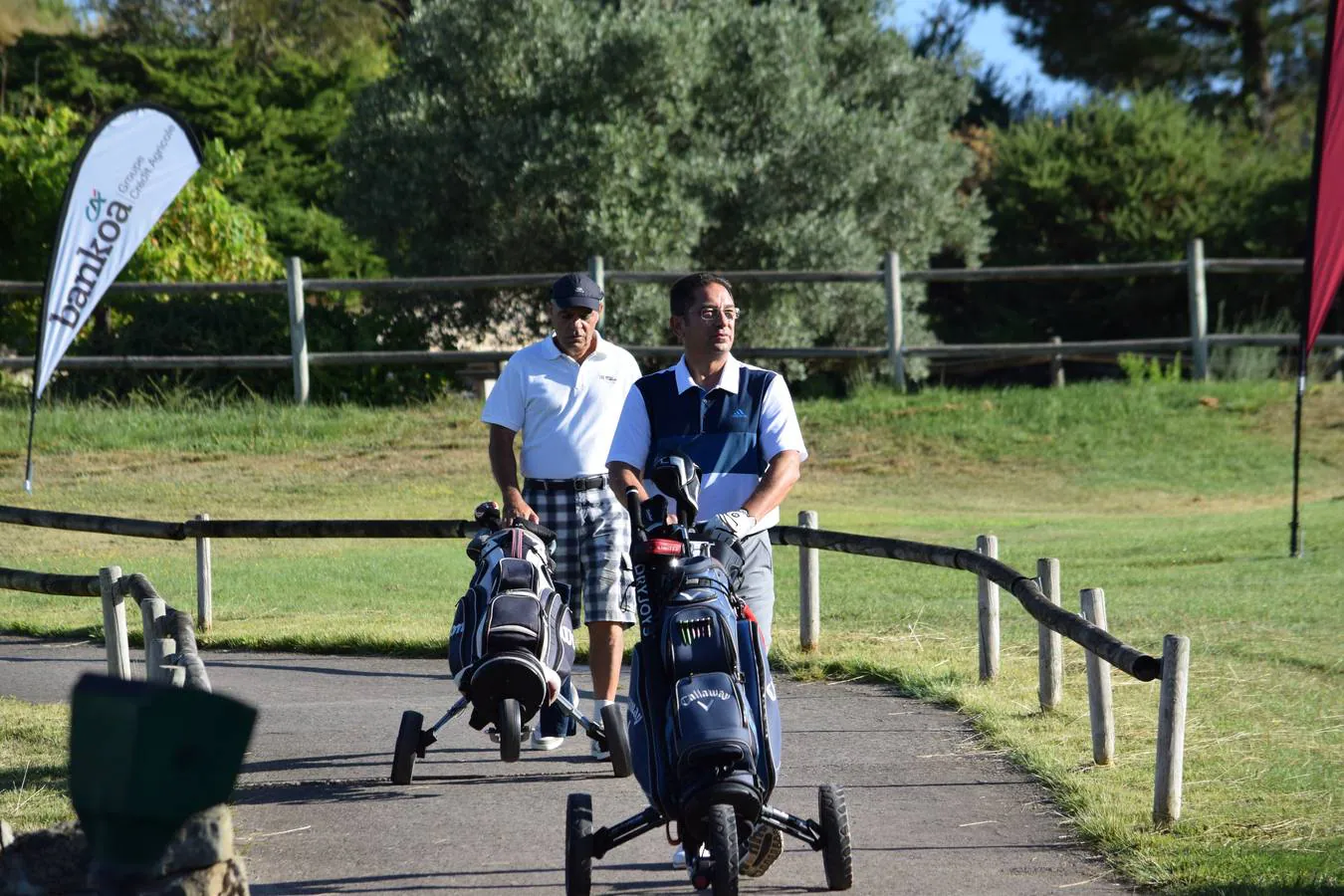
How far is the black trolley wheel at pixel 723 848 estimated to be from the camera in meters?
4.44

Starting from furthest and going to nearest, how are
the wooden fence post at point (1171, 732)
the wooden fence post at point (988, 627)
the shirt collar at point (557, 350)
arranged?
the wooden fence post at point (988, 627), the shirt collar at point (557, 350), the wooden fence post at point (1171, 732)

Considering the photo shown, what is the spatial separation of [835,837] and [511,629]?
1.68 meters

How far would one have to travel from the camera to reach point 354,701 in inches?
326

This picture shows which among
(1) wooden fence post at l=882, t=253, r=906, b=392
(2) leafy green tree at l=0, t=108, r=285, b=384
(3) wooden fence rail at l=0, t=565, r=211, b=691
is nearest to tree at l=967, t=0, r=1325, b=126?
(1) wooden fence post at l=882, t=253, r=906, b=392

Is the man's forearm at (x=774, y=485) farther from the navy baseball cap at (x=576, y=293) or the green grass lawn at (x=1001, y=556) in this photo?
the navy baseball cap at (x=576, y=293)

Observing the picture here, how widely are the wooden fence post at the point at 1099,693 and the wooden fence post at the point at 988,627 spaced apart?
164 cm

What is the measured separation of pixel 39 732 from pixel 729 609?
12.6 ft

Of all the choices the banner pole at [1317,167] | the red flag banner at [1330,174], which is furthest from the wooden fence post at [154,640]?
the red flag banner at [1330,174]

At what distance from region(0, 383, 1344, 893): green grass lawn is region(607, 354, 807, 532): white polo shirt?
1.61 m

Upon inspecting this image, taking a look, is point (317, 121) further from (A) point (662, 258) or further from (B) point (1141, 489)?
(B) point (1141, 489)

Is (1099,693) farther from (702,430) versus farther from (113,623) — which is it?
(113,623)

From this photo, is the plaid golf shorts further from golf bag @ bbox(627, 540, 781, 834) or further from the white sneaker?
golf bag @ bbox(627, 540, 781, 834)

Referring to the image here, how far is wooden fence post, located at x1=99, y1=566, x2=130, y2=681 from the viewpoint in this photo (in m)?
7.24

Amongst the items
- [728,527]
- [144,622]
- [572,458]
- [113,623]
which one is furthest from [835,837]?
[113,623]
